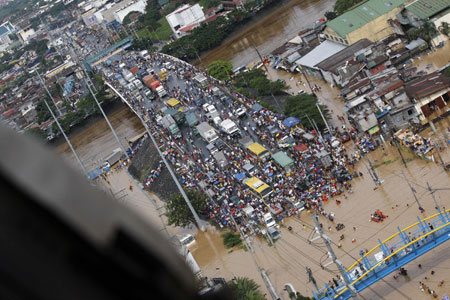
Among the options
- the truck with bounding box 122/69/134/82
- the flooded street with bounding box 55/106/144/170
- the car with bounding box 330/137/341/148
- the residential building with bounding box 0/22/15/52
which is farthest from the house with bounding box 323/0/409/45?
the residential building with bounding box 0/22/15/52

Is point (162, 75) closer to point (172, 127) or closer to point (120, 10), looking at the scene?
point (172, 127)

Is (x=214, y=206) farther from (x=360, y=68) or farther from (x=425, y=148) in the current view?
(x=360, y=68)

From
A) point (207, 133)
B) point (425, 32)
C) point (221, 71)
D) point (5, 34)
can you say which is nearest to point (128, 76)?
point (221, 71)

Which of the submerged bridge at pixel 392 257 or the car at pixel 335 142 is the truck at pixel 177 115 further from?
the submerged bridge at pixel 392 257

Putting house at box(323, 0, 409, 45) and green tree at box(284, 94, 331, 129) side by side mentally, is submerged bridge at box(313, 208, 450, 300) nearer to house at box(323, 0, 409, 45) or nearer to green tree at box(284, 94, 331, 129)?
green tree at box(284, 94, 331, 129)

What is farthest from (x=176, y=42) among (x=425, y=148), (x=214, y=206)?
(x=425, y=148)

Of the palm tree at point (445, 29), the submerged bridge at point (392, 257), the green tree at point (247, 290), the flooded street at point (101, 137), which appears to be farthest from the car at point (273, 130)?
the flooded street at point (101, 137)
